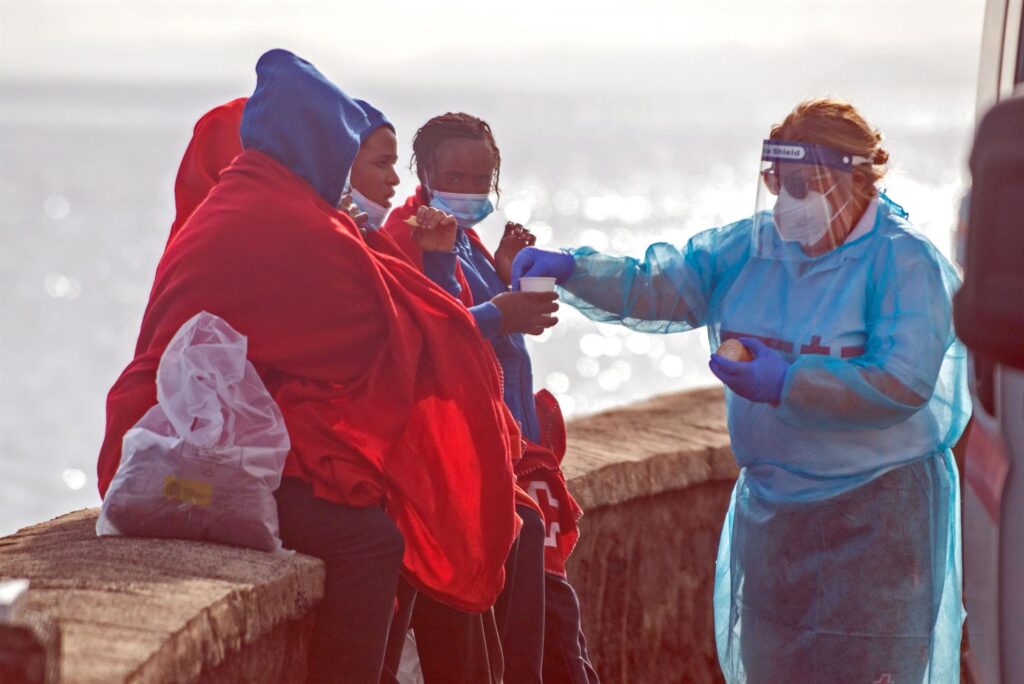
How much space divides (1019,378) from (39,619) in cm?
197

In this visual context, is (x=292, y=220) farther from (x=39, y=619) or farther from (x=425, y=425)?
(x=39, y=619)

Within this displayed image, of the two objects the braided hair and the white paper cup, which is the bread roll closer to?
the white paper cup

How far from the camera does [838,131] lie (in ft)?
14.6

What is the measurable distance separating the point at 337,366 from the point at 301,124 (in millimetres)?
520

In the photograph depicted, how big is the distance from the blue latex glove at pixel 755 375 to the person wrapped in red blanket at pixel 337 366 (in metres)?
0.57

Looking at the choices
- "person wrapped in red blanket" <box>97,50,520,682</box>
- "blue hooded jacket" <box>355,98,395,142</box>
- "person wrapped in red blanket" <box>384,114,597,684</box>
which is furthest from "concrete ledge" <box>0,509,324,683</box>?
"blue hooded jacket" <box>355,98,395,142</box>

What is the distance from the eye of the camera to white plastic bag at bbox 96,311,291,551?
3.76 metres

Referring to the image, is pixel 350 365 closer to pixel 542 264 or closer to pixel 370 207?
pixel 370 207

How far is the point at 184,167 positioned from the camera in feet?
14.3

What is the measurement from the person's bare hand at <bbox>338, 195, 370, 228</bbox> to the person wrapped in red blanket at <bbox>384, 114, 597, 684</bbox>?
196mm

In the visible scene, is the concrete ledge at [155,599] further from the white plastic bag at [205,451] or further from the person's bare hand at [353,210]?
the person's bare hand at [353,210]

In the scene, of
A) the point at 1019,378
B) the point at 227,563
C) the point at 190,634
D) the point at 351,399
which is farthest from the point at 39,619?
the point at 1019,378

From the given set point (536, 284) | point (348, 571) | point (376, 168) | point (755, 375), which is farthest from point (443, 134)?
point (348, 571)

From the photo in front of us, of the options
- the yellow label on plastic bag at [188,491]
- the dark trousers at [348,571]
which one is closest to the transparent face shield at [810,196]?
the dark trousers at [348,571]
